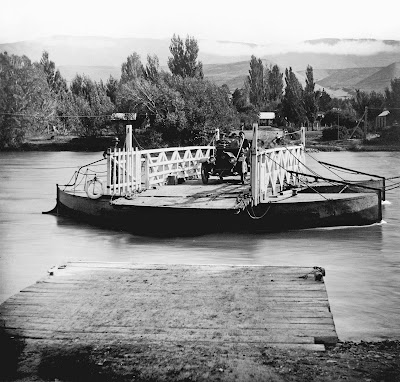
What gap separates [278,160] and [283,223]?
84.9 inches

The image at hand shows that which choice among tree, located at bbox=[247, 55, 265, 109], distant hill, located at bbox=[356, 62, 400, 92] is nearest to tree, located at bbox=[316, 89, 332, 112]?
distant hill, located at bbox=[356, 62, 400, 92]

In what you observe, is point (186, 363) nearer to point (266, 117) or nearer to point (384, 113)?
point (266, 117)

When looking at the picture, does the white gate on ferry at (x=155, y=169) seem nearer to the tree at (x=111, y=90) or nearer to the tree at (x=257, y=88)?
the tree at (x=257, y=88)

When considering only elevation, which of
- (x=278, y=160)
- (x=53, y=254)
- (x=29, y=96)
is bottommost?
(x=53, y=254)

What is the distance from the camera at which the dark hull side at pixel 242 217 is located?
1162 cm

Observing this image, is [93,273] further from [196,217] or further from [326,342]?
[196,217]

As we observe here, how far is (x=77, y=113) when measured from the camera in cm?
3494

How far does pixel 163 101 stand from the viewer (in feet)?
78.9

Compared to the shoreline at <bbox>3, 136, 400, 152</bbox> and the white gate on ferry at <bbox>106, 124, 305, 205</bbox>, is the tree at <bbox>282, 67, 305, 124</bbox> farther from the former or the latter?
the white gate on ferry at <bbox>106, 124, 305, 205</bbox>

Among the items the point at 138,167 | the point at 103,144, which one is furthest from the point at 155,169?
the point at 103,144

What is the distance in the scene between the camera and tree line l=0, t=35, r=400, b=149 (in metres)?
22.6

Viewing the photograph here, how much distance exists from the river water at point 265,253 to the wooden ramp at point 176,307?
2.76ft

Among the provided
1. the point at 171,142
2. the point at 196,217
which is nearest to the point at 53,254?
the point at 196,217

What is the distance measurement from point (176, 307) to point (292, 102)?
847 inches
